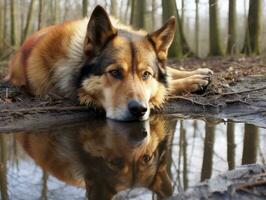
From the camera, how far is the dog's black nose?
16.0 feet

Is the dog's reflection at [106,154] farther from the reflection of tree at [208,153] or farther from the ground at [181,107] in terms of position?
the ground at [181,107]

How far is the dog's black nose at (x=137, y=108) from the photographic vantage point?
488 centimetres

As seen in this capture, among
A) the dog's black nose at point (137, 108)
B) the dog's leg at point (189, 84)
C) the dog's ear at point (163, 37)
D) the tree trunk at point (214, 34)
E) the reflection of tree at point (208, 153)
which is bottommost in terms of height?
the reflection of tree at point (208, 153)

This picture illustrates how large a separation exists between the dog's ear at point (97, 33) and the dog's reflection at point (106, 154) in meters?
0.93

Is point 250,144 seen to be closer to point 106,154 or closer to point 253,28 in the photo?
point 106,154

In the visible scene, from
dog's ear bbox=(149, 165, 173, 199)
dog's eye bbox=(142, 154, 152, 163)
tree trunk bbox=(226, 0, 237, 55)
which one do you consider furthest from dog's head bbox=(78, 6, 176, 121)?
tree trunk bbox=(226, 0, 237, 55)

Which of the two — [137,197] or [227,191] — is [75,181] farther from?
[227,191]

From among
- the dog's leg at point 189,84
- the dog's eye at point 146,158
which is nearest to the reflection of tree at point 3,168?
the dog's eye at point 146,158

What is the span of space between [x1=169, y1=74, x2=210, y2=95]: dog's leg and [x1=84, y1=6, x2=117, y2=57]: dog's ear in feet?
4.54

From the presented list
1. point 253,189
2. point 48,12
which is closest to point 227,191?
point 253,189

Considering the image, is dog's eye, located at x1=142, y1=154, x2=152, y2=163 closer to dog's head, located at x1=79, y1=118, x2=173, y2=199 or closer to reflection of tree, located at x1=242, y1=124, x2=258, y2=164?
dog's head, located at x1=79, y1=118, x2=173, y2=199

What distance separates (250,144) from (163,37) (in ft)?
6.86

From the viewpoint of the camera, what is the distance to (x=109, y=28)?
5.35 metres

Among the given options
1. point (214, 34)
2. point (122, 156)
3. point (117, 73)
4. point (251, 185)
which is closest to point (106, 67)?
point (117, 73)
